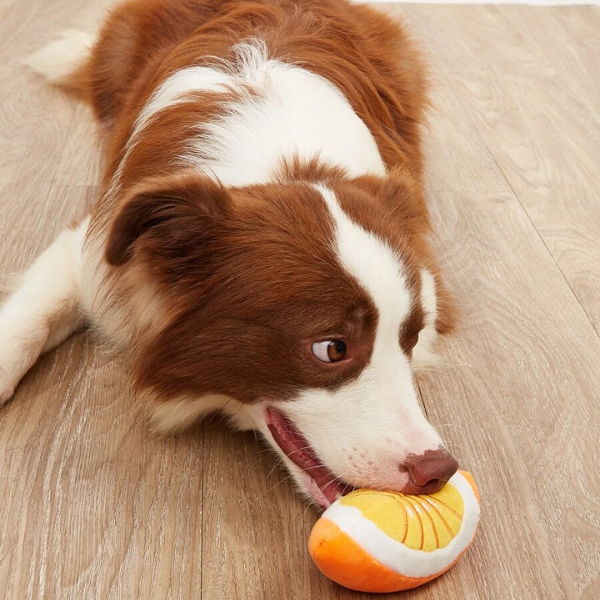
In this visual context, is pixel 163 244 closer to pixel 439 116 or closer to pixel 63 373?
pixel 63 373

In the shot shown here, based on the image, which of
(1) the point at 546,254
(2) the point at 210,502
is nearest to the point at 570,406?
(1) the point at 546,254

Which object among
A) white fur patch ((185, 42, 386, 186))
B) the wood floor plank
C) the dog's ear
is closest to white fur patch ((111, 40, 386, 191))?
white fur patch ((185, 42, 386, 186))

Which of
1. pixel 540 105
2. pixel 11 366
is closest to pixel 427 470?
pixel 11 366

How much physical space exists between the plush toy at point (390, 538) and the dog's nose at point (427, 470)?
0.02 meters

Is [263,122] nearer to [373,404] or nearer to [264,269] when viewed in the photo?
[264,269]

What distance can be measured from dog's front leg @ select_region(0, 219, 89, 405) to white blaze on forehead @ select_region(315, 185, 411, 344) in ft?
2.96

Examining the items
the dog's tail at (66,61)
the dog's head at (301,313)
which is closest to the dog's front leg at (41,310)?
the dog's head at (301,313)

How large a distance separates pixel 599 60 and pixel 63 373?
3614 mm

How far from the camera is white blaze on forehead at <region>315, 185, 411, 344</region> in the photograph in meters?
1.78

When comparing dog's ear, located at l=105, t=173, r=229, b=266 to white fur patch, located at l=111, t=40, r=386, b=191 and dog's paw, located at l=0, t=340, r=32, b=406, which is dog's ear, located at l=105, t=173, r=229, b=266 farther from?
dog's paw, located at l=0, t=340, r=32, b=406

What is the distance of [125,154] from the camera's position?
95.7 inches

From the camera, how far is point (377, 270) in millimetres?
1798

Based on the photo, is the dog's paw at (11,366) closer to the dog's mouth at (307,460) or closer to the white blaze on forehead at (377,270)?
the dog's mouth at (307,460)

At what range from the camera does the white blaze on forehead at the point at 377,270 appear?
5.85 feet
